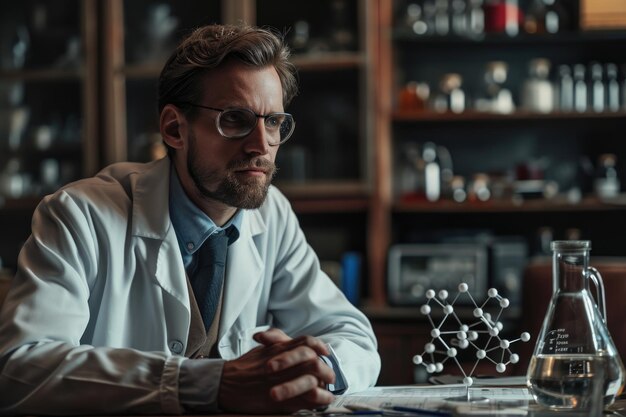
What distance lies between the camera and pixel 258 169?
1.90 metres

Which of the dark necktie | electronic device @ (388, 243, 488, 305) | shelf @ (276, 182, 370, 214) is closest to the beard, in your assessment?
the dark necktie

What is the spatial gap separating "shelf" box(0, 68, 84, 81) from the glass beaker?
3.33 meters

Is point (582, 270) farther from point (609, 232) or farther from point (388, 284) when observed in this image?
point (609, 232)

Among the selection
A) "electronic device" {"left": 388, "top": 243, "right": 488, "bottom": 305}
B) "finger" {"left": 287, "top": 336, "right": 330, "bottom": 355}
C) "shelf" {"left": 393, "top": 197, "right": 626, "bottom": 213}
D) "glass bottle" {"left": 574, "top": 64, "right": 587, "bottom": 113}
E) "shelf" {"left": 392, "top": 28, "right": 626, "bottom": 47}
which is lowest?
"electronic device" {"left": 388, "top": 243, "right": 488, "bottom": 305}

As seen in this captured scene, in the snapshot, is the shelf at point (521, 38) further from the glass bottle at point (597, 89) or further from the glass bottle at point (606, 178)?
the glass bottle at point (606, 178)

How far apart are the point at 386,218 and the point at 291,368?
9.23 ft

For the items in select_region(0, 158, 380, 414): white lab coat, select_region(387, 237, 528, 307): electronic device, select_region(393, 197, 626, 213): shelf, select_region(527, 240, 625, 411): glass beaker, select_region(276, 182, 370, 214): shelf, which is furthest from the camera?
select_region(276, 182, 370, 214): shelf

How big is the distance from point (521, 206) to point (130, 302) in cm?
255

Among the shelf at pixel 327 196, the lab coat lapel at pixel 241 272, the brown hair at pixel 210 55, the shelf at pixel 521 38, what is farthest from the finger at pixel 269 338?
the shelf at pixel 521 38

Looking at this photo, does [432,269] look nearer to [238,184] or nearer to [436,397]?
[238,184]

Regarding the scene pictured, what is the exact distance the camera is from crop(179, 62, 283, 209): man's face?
190cm

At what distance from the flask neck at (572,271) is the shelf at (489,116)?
2726mm

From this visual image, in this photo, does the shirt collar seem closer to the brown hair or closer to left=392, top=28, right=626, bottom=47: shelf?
the brown hair

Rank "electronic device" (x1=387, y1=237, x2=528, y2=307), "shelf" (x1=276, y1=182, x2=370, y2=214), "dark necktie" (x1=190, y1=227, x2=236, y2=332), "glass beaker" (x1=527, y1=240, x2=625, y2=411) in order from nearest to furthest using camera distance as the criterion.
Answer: "glass beaker" (x1=527, y1=240, x2=625, y2=411) → "dark necktie" (x1=190, y1=227, x2=236, y2=332) → "electronic device" (x1=387, y1=237, x2=528, y2=307) → "shelf" (x1=276, y1=182, x2=370, y2=214)
